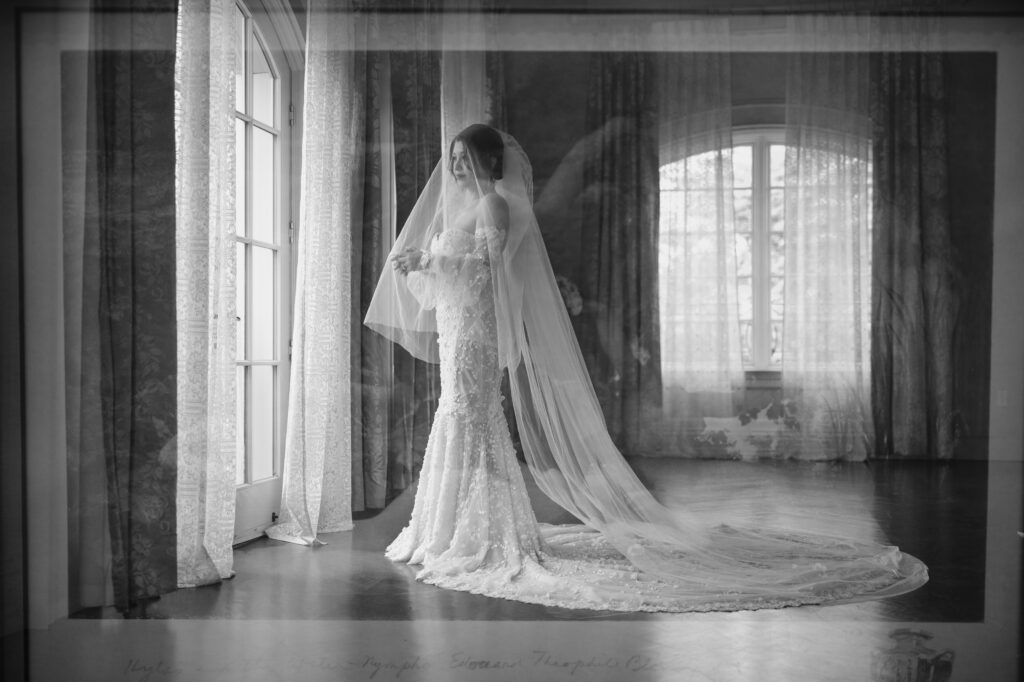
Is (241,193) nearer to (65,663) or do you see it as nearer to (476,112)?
(476,112)

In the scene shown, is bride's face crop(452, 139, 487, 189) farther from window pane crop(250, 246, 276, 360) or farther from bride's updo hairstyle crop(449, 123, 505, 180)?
window pane crop(250, 246, 276, 360)

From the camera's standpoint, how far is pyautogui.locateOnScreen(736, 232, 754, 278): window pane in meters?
2.35

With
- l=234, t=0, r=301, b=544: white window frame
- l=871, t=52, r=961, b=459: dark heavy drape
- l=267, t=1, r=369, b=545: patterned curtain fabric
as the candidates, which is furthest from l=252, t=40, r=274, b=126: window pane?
l=871, t=52, r=961, b=459: dark heavy drape

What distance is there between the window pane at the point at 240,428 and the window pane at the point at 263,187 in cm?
48

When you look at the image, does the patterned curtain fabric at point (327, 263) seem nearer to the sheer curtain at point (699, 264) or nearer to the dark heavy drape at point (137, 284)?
the dark heavy drape at point (137, 284)

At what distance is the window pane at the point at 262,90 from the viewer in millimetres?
2680

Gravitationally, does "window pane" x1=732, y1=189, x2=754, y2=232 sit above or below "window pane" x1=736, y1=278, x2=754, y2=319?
above

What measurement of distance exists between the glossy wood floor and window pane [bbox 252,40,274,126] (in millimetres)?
1479

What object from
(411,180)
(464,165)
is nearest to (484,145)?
(464,165)

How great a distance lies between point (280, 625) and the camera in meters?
2.44

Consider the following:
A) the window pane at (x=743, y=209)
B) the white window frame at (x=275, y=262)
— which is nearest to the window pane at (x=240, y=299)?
the white window frame at (x=275, y=262)

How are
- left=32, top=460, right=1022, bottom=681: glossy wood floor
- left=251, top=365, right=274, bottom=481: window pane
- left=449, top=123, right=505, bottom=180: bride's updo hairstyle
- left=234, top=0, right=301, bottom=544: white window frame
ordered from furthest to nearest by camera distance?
left=251, top=365, right=274, bottom=481: window pane < left=234, top=0, right=301, bottom=544: white window frame < left=449, top=123, right=505, bottom=180: bride's updo hairstyle < left=32, top=460, right=1022, bottom=681: glossy wood floor

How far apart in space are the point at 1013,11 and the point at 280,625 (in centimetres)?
279

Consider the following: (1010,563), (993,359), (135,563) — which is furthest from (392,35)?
(1010,563)
